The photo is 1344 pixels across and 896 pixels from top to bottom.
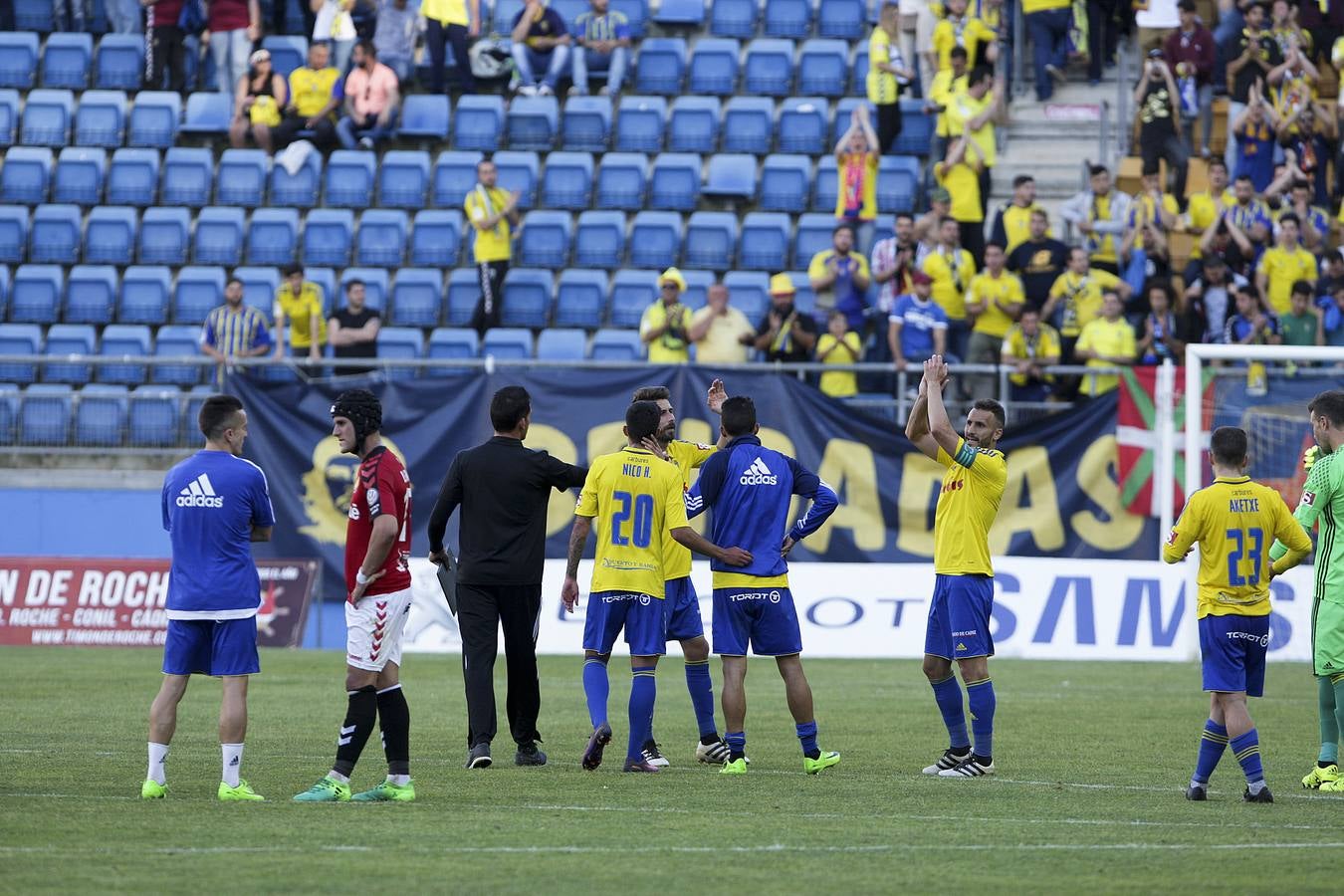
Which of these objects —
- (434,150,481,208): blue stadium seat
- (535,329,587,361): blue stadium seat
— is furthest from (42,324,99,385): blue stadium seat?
(535,329,587,361): blue stadium seat

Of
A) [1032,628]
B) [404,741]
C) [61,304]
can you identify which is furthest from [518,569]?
[61,304]

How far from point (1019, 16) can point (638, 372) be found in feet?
28.6

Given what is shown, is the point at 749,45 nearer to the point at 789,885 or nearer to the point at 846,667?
the point at 846,667

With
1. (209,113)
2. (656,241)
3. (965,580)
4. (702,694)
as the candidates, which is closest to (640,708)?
(702,694)

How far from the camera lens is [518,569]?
12.2 meters

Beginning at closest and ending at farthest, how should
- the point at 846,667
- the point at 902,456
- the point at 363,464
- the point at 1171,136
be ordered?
the point at 363,464, the point at 846,667, the point at 902,456, the point at 1171,136

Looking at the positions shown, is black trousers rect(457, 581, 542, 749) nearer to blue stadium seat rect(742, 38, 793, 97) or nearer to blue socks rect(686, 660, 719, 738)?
blue socks rect(686, 660, 719, 738)

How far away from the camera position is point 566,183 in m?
27.0

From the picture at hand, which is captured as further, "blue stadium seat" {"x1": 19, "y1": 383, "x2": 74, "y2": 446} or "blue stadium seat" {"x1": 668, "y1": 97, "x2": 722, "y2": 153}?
"blue stadium seat" {"x1": 668, "y1": 97, "x2": 722, "y2": 153}

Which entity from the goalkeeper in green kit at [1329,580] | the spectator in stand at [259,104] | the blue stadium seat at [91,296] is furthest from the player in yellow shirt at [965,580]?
the spectator in stand at [259,104]

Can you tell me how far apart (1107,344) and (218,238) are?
12.1 metres

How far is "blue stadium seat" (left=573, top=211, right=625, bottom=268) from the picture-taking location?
2630 centimetres

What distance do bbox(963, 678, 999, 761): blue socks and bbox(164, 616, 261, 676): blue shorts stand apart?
426 centimetres

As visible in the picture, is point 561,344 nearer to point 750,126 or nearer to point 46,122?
point 750,126
